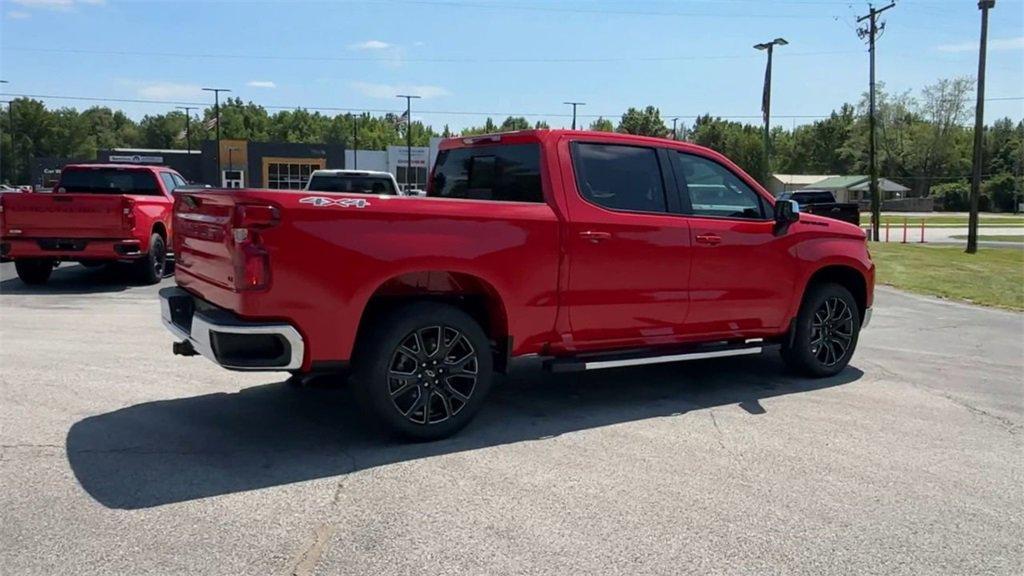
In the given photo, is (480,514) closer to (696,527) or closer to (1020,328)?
(696,527)

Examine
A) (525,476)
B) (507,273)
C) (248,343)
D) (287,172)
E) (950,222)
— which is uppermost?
(287,172)

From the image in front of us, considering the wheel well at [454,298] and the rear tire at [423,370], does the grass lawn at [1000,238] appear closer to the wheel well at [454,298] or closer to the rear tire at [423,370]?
the wheel well at [454,298]

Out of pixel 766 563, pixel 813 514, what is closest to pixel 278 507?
pixel 766 563

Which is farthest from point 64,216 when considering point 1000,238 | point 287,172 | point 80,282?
point 287,172

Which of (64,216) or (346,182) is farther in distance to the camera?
(346,182)

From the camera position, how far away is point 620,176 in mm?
6125

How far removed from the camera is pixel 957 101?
96.8 metres

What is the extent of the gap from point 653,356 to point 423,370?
73.7 inches

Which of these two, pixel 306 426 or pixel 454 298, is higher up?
pixel 454 298

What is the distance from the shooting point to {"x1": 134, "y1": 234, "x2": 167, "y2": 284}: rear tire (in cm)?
1309

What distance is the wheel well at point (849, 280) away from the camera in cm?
743

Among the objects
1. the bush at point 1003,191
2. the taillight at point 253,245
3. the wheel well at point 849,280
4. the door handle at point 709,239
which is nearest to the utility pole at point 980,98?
the wheel well at point 849,280

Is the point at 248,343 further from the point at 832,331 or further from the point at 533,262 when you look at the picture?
the point at 832,331

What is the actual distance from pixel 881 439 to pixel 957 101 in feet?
350
